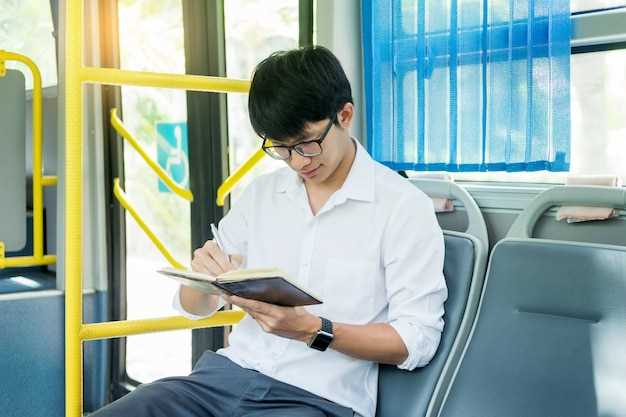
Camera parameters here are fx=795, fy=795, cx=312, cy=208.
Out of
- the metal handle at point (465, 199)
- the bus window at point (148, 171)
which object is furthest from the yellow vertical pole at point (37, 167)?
the metal handle at point (465, 199)

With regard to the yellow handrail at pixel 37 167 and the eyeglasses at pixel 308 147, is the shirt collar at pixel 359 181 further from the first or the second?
the yellow handrail at pixel 37 167

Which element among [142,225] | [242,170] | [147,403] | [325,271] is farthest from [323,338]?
[142,225]

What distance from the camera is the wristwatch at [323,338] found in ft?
5.29

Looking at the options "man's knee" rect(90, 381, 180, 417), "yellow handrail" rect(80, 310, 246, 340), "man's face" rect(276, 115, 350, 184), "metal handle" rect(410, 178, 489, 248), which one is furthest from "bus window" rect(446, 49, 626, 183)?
"man's knee" rect(90, 381, 180, 417)

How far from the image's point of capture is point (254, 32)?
129 inches

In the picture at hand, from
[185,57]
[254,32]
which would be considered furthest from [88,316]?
[254,32]

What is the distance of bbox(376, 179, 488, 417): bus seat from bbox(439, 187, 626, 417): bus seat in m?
0.03

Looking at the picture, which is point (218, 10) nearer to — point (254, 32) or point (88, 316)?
point (254, 32)

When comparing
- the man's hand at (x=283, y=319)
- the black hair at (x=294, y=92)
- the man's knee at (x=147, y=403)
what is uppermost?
the black hair at (x=294, y=92)

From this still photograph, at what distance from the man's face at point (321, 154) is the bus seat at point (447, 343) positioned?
0.33 metres

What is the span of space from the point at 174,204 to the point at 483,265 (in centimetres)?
222

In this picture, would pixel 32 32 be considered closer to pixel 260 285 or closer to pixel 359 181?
pixel 359 181

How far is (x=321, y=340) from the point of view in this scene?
63.7 inches

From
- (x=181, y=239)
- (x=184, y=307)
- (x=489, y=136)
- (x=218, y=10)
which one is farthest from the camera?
(x=181, y=239)
